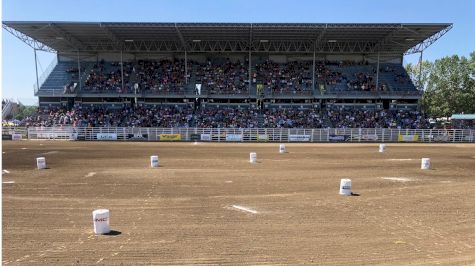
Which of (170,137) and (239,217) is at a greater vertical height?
(170,137)

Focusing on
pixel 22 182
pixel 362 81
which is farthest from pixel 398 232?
pixel 362 81

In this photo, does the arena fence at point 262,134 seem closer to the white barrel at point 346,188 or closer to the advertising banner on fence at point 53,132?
the advertising banner on fence at point 53,132

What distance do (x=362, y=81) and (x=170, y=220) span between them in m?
48.9

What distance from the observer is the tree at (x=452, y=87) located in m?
76.2

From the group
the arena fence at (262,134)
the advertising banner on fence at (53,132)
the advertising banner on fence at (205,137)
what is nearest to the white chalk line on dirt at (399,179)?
the arena fence at (262,134)

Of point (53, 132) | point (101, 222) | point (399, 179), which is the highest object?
point (53, 132)

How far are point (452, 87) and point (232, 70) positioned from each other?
2012 inches

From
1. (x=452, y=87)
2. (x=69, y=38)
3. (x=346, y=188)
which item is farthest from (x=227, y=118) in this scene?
(x=452, y=87)

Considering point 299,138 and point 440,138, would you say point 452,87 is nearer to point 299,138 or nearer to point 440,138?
point 440,138

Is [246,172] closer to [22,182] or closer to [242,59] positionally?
[22,182]

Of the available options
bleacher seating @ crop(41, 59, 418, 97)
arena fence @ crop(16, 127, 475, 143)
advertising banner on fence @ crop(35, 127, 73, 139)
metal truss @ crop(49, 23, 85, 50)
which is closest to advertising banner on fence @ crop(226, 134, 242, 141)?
arena fence @ crop(16, 127, 475, 143)

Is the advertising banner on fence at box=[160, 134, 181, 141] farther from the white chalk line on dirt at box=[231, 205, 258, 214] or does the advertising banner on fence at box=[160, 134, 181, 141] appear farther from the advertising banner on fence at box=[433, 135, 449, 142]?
the white chalk line on dirt at box=[231, 205, 258, 214]

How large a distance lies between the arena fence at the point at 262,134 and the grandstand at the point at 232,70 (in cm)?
489

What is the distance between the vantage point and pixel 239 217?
10.5 m
